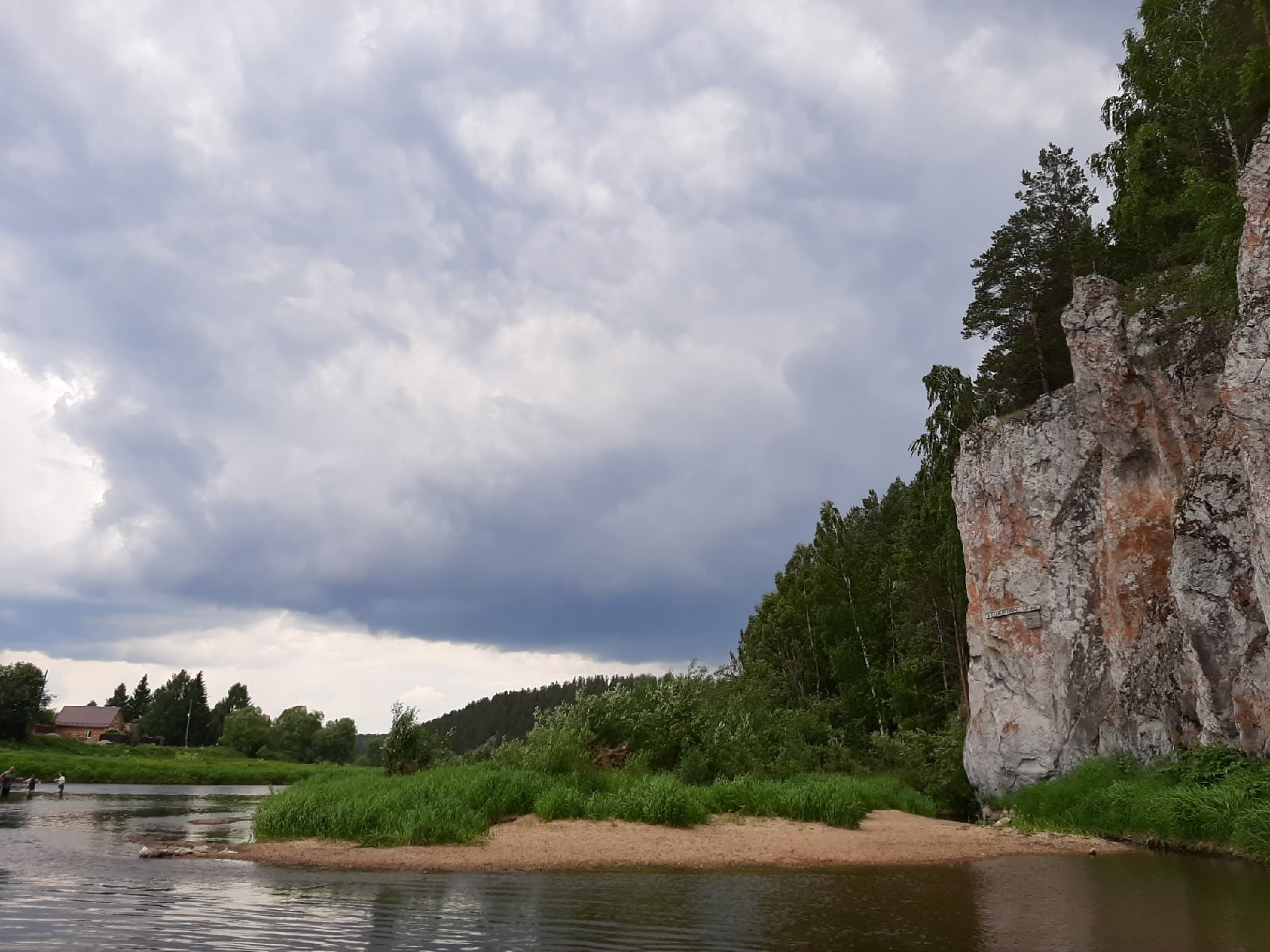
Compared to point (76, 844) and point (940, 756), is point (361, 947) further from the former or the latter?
point (940, 756)

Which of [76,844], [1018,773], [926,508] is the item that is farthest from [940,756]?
[76,844]

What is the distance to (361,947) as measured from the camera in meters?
9.76

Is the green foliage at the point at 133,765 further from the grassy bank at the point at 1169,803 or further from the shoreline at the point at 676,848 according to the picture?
the grassy bank at the point at 1169,803

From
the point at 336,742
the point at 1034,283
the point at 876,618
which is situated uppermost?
the point at 1034,283

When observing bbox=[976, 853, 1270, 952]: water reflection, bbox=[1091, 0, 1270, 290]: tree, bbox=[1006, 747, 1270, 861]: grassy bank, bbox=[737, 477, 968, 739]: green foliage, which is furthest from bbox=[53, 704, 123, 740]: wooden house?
bbox=[1091, 0, 1270, 290]: tree

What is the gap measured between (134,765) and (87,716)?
179ft

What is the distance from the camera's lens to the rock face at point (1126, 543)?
23953 millimetres

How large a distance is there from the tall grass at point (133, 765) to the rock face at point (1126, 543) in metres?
45.9

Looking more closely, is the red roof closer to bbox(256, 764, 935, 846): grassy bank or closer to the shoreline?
bbox(256, 764, 935, 846): grassy bank

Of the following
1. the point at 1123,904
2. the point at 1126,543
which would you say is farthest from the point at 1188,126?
the point at 1123,904

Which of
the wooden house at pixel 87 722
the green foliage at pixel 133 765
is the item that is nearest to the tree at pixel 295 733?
the green foliage at pixel 133 765

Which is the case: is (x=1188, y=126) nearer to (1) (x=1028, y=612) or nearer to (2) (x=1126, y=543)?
(2) (x=1126, y=543)

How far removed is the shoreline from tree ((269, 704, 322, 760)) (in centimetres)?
10421

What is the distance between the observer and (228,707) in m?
142
